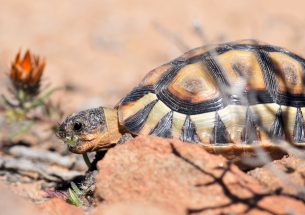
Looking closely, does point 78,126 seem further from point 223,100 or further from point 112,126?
point 223,100

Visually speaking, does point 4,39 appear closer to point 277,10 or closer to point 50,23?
point 50,23

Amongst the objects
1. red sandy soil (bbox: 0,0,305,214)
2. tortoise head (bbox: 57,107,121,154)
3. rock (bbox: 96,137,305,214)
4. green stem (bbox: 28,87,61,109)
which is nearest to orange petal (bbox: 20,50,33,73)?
green stem (bbox: 28,87,61,109)

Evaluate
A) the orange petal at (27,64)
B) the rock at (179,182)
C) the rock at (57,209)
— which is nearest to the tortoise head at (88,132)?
the rock at (179,182)

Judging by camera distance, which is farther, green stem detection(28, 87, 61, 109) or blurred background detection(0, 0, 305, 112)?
blurred background detection(0, 0, 305, 112)

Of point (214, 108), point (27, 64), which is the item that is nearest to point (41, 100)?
point (27, 64)

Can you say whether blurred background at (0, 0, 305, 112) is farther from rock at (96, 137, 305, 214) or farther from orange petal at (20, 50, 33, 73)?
rock at (96, 137, 305, 214)

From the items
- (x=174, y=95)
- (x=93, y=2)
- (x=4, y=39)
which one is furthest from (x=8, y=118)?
(x=93, y=2)

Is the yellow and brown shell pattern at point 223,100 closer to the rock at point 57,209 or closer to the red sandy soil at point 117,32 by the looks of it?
the rock at point 57,209

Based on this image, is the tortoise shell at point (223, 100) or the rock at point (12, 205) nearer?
the rock at point (12, 205)
